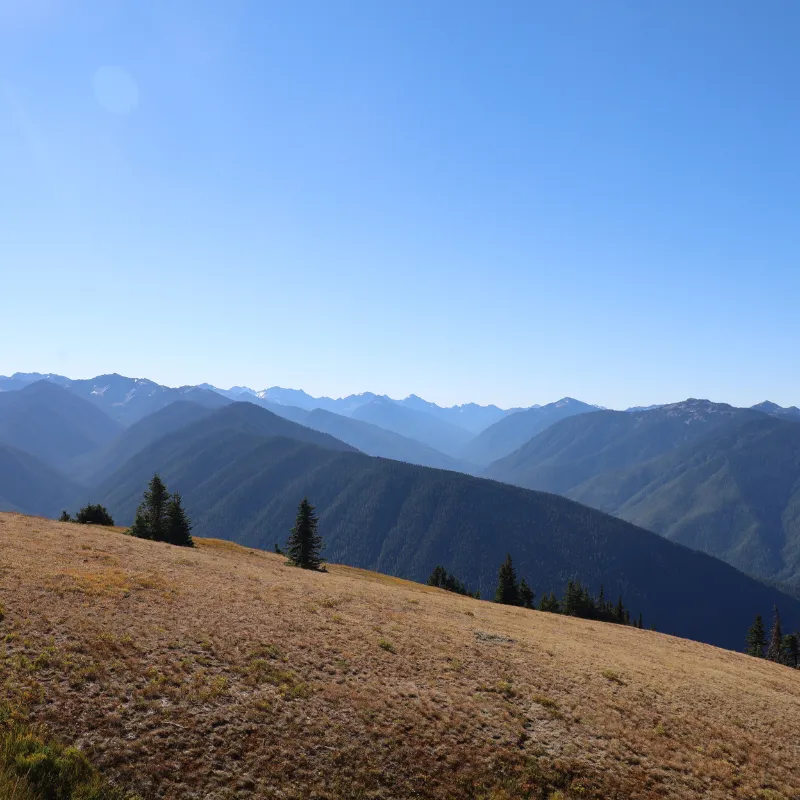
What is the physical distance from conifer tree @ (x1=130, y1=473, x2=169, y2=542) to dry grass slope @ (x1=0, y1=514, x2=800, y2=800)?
3272 centimetres

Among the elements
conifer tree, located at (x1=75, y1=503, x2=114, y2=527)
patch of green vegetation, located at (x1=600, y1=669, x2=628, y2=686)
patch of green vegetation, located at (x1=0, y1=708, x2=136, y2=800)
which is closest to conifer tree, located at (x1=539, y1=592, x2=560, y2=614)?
patch of green vegetation, located at (x1=600, y1=669, x2=628, y2=686)

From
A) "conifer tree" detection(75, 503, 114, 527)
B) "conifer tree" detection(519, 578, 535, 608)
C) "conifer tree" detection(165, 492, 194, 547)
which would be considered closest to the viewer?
"conifer tree" detection(165, 492, 194, 547)

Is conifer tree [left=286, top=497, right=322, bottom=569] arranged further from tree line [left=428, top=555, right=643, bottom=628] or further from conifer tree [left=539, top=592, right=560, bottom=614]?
conifer tree [left=539, top=592, right=560, bottom=614]

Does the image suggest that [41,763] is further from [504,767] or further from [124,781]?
[504,767]

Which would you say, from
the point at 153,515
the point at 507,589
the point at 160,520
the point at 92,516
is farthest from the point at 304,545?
the point at 507,589

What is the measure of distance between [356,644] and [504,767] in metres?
10.9

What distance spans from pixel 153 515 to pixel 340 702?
2295 inches

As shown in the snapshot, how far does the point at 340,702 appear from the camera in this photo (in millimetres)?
18953

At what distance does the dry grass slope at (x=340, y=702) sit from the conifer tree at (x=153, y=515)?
32722 millimetres

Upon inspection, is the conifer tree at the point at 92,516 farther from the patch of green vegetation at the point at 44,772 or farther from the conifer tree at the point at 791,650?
the conifer tree at the point at 791,650

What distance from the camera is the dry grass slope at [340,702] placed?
15016mm

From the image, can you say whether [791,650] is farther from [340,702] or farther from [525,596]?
[340,702]

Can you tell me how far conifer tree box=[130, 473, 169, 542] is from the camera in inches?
2515

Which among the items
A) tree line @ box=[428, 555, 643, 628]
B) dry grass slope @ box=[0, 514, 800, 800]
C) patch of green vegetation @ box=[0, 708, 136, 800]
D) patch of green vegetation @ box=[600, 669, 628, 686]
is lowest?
tree line @ box=[428, 555, 643, 628]
